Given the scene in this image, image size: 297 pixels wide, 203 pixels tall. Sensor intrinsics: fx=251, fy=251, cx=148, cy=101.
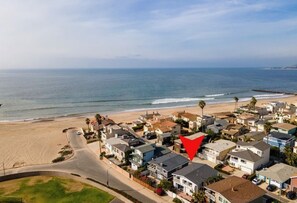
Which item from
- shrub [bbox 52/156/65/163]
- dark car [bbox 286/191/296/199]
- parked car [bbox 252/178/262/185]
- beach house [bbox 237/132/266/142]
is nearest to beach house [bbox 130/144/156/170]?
shrub [bbox 52/156/65/163]

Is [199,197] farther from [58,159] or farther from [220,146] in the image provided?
[58,159]

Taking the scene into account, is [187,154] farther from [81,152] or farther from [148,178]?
[81,152]

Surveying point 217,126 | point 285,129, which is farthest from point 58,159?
point 285,129

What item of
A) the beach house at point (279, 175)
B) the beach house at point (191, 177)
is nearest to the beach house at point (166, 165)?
the beach house at point (191, 177)

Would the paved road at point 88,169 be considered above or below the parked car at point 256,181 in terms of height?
below

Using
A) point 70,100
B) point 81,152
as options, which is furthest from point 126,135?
point 70,100

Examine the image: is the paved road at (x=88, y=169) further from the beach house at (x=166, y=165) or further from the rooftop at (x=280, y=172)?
the rooftop at (x=280, y=172)

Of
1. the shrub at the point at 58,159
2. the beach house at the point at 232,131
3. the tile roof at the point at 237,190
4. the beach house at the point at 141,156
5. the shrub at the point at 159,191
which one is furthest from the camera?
the beach house at the point at 232,131
